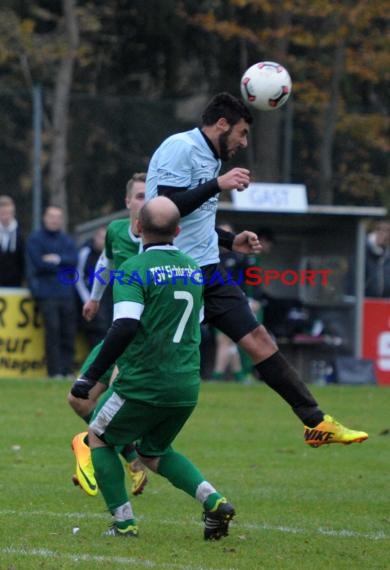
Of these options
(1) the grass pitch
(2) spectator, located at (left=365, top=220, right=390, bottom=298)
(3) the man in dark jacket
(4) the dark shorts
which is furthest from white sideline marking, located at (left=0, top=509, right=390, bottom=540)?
(2) spectator, located at (left=365, top=220, right=390, bottom=298)

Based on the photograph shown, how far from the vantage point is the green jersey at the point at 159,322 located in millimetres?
6816

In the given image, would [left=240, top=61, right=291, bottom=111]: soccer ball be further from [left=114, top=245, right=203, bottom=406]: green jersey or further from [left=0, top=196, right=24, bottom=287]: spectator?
[left=0, top=196, right=24, bottom=287]: spectator

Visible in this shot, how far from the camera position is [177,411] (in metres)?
7.06

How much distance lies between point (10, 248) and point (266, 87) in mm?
8276

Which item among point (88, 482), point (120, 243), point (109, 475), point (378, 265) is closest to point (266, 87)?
point (120, 243)

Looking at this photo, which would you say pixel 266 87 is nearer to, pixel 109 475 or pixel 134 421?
pixel 134 421

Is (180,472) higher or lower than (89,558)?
higher

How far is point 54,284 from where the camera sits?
1669 centimetres

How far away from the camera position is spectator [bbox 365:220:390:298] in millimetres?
19438

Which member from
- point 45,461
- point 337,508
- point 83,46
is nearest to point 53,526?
point 337,508

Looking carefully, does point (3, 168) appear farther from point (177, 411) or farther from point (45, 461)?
point (177, 411)

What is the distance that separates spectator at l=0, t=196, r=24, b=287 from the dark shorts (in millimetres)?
8466

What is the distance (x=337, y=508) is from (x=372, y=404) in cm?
660

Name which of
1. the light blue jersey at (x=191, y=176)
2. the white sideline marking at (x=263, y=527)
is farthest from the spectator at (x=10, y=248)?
the white sideline marking at (x=263, y=527)
